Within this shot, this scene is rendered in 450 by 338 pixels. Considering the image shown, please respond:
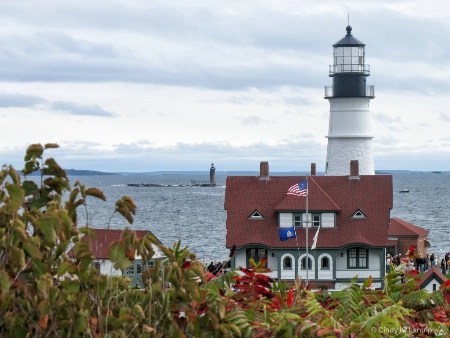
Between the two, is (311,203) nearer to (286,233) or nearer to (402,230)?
(286,233)

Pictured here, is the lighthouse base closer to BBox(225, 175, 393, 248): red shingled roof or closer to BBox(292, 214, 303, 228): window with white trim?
BBox(225, 175, 393, 248): red shingled roof

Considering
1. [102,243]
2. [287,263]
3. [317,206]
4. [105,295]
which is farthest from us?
[317,206]

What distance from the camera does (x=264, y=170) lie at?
143ft

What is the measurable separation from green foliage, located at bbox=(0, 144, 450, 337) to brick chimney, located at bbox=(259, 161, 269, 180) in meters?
35.8

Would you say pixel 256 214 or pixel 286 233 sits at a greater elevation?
pixel 256 214

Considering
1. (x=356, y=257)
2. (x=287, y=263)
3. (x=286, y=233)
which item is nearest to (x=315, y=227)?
(x=287, y=263)

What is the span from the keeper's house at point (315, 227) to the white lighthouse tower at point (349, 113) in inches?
419

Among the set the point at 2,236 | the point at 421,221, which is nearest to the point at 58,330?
the point at 2,236

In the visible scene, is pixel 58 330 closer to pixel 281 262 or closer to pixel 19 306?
pixel 19 306

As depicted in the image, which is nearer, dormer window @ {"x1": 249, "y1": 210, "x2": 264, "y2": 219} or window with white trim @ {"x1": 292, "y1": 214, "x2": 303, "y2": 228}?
window with white trim @ {"x1": 292, "y1": 214, "x2": 303, "y2": 228}

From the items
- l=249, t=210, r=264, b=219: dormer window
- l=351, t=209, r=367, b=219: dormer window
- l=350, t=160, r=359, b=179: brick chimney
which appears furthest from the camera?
l=350, t=160, r=359, b=179: brick chimney

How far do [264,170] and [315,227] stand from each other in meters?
4.02

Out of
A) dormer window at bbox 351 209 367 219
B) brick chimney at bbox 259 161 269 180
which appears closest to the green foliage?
dormer window at bbox 351 209 367 219

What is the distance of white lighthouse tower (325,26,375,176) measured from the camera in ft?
175
